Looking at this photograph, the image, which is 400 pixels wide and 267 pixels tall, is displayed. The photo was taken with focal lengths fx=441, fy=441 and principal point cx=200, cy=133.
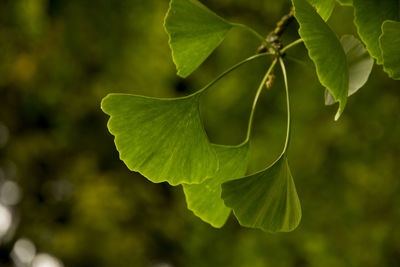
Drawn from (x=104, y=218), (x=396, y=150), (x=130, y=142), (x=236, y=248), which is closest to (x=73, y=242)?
(x=104, y=218)

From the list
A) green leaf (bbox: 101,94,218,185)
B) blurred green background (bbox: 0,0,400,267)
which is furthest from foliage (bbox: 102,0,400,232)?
blurred green background (bbox: 0,0,400,267)

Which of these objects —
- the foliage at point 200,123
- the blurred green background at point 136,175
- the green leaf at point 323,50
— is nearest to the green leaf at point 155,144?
the foliage at point 200,123

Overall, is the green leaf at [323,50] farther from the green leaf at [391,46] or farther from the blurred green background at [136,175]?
the blurred green background at [136,175]

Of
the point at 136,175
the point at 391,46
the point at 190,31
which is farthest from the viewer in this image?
the point at 136,175

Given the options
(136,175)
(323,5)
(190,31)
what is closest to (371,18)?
(323,5)

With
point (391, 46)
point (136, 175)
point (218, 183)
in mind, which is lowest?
point (136, 175)

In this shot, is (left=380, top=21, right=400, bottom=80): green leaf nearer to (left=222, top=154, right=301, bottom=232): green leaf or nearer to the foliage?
the foliage

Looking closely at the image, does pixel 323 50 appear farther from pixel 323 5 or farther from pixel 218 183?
pixel 218 183

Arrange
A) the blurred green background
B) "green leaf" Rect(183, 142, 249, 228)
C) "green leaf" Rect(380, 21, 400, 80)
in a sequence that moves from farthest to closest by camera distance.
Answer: the blurred green background < "green leaf" Rect(183, 142, 249, 228) < "green leaf" Rect(380, 21, 400, 80)
